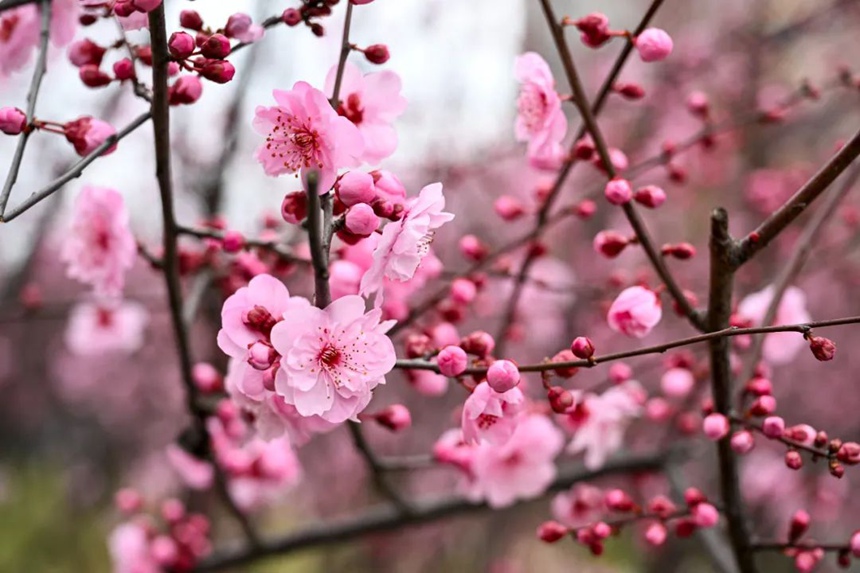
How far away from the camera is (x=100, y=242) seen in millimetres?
907

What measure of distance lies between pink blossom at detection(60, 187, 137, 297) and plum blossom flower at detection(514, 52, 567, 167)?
48cm

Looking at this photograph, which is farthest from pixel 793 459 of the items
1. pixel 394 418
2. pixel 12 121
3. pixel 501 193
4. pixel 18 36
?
pixel 501 193

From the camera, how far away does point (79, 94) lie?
1977 mm

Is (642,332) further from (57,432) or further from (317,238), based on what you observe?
(57,432)

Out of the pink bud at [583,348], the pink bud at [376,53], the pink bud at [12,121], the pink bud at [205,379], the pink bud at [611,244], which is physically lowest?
the pink bud at [205,379]

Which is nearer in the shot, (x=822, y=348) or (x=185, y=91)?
(x=822, y=348)

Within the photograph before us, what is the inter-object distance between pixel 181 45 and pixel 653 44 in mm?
443

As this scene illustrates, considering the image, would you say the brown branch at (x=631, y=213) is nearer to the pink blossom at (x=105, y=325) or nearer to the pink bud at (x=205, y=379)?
the pink bud at (x=205, y=379)

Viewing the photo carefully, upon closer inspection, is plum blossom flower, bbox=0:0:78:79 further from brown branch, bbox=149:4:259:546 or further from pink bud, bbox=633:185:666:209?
pink bud, bbox=633:185:666:209

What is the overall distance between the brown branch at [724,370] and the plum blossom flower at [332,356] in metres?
0.32

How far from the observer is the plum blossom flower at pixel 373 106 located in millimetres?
700

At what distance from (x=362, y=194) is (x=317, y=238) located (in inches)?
2.7

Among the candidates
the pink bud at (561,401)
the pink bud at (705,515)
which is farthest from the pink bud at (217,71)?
the pink bud at (705,515)

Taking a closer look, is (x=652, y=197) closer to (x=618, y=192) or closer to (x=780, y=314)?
(x=618, y=192)
